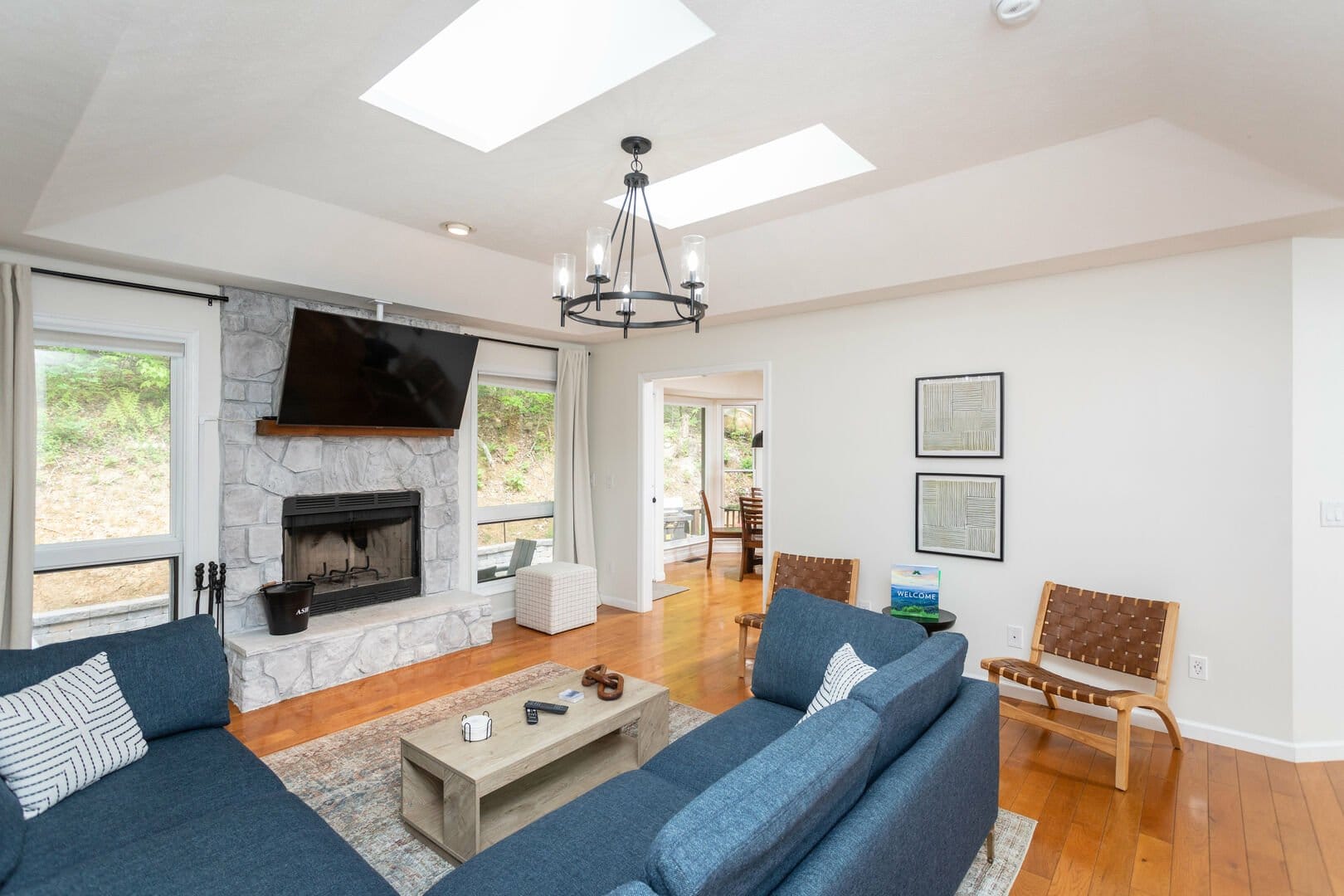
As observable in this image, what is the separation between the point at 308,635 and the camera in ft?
12.2

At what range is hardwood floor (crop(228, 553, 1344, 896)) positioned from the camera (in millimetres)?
2121

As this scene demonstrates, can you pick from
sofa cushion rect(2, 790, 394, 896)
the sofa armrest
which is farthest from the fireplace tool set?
the sofa armrest

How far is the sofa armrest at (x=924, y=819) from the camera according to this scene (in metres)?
1.21

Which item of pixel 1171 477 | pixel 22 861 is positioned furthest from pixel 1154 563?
pixel 22 861

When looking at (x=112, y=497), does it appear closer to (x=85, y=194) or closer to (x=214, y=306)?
(x=214, y=306)

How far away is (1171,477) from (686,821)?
3.24m


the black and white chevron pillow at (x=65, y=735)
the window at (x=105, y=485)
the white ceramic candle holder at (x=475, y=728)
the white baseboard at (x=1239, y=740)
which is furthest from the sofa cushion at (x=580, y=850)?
the window at (x=105, y=485)

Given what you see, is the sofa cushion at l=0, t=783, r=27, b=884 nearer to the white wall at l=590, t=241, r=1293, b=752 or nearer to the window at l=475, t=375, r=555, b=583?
the window at l=475, t=375, r=555, b=583

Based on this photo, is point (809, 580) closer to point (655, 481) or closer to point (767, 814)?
point (655, 481)

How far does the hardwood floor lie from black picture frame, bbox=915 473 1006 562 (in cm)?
87

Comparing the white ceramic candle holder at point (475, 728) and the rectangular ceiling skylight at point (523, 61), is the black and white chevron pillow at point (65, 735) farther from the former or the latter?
the rectangular ceiling skylight at point (523, 61)

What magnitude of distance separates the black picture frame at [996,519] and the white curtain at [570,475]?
2.88 metres

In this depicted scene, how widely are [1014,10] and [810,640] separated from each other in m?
2.24

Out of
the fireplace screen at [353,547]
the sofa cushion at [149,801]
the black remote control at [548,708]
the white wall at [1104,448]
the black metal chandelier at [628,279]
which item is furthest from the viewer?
the fireplace screen at [353,547]
